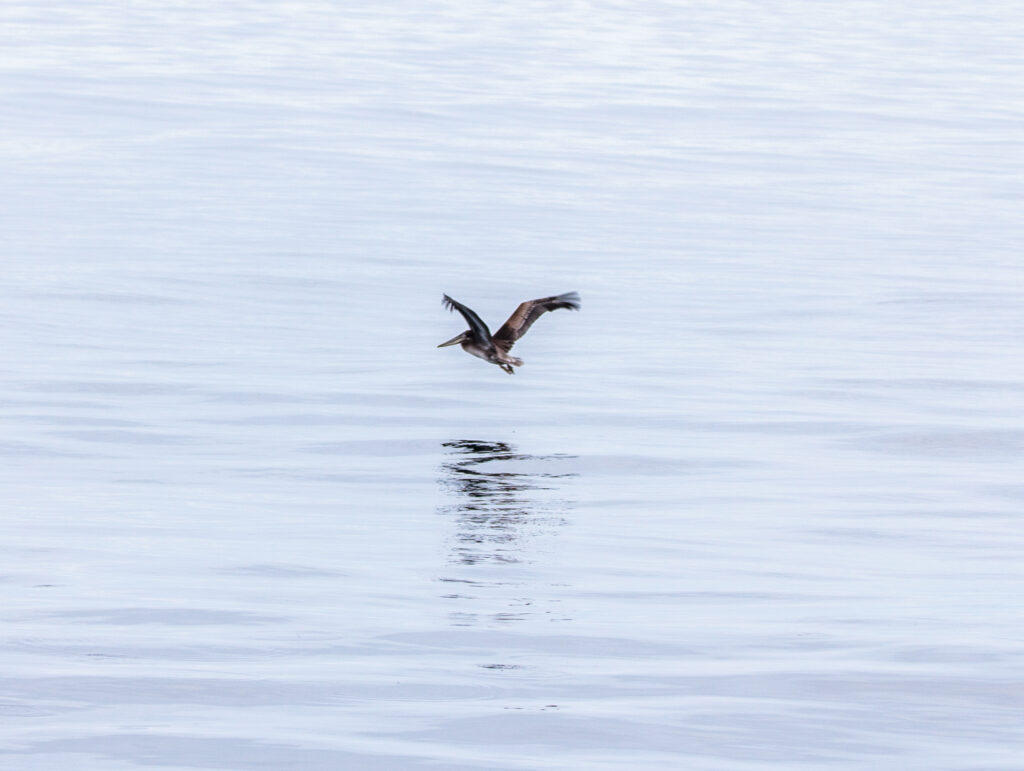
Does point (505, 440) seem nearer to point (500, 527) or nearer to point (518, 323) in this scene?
point (518, 323)

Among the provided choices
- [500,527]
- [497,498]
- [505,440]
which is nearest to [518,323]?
[505,440]

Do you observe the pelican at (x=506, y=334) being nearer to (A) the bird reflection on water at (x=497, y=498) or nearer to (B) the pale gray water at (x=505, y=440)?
(B) the pale gray water at (x=505, y=440)

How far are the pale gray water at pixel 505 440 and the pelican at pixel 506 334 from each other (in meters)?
0.70

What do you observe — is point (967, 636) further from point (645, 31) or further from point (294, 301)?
point (645, 31)

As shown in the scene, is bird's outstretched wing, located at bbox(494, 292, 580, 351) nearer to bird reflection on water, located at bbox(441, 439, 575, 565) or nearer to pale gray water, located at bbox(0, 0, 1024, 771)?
pale gray water, located at bbox(0, 0, 1024, 771)

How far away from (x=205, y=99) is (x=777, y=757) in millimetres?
39206

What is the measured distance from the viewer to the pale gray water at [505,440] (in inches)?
367

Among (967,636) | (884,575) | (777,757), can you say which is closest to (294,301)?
(884,575)

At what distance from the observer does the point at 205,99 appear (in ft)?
151

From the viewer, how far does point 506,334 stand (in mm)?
18641

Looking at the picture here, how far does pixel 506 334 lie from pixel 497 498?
4.04 meters

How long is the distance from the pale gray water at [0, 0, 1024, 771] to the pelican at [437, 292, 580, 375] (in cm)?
70

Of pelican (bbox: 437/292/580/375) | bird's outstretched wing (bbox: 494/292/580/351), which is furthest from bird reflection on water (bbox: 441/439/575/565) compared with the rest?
bird's outstretched wing (bbox: 494/292/580/351)

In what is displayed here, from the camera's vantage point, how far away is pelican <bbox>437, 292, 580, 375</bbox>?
17.7m
